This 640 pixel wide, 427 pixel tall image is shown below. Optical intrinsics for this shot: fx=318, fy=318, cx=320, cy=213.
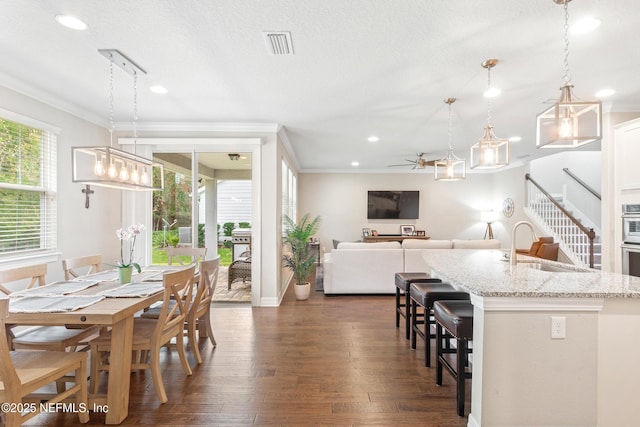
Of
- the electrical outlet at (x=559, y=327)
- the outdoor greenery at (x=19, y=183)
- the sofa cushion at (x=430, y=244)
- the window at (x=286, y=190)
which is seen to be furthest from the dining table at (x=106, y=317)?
the sofa cushion at (x=430, y=244)

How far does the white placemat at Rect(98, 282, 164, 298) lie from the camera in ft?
7.69

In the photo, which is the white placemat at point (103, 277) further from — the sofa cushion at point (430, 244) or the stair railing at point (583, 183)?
the stair railing at point (583, 183)

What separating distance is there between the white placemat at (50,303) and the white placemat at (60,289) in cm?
12

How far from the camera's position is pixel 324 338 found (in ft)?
11.3

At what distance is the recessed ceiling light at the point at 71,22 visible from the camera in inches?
84.8

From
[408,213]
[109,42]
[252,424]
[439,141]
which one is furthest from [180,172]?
[408,213]

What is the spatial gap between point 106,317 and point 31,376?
0.42 metres

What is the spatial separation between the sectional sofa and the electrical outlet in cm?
345

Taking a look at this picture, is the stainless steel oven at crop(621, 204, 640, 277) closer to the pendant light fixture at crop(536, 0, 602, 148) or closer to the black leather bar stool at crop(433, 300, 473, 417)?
the pendant light fixture at crop(536, 0, 602, 148)

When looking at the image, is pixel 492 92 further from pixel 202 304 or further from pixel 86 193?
pixel 86 193

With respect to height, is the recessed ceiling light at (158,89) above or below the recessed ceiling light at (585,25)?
above

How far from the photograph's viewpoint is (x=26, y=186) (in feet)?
10.9

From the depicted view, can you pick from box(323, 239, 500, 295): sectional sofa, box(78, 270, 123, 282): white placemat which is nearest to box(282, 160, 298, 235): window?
box(323, 239, 500, 295): sectional sofa

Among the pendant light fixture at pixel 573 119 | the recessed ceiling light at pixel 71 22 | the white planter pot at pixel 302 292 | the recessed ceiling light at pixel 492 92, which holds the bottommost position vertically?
the white planter pot at pixel 302 292
